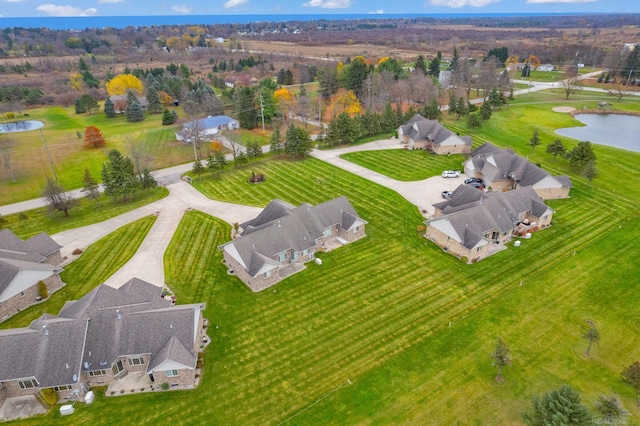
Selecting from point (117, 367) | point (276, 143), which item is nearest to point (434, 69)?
point (276, 143)

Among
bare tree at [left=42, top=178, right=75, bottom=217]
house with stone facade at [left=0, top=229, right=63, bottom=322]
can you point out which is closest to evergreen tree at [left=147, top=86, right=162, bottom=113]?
bare tree at [left=42, top=178, right=75, bottom=217]

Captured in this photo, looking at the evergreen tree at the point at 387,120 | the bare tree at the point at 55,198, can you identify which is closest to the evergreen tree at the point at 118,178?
the bare tree at the point at 55,198

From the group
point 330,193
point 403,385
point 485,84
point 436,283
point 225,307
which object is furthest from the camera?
point 485,84

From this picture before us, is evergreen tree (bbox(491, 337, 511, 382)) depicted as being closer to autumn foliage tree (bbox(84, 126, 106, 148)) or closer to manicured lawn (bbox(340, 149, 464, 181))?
manicured lawn (bbox(340, 149, 464, 181))

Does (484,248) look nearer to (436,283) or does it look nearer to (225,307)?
(436,283)

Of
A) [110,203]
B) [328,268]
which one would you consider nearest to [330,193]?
[328,268]

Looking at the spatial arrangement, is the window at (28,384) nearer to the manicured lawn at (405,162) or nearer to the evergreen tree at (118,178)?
the evergreen tree at (118,178)

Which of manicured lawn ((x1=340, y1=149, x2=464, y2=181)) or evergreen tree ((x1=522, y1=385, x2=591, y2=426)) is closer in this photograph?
evergreen tree ((x1=522, y1=385, x2=591, y2=426))
